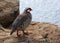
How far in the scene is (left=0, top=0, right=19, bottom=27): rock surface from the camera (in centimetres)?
702

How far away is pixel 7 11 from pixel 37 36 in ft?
5.56

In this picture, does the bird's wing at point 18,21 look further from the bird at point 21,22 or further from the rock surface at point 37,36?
the rock surface at point 37,36

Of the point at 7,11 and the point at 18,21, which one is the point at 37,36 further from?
the point at 7,11

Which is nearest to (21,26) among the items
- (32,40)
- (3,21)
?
(32,40)

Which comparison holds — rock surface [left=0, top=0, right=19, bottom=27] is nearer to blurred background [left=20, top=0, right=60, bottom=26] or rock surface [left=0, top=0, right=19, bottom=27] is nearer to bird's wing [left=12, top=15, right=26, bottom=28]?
blurred background [left=20, top=0, right=60, bottom=26]

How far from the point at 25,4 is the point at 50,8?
0.81 metres

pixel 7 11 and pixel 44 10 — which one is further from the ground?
pixel 7 11

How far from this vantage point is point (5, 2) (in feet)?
24.0

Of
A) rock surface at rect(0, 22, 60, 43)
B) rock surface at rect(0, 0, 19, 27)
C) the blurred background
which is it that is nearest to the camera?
rock surface at rect(0, 22, 60, 43)

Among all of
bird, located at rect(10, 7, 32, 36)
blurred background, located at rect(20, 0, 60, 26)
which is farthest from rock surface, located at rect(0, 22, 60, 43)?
blurred background, located at rect(20, 0, 60, 26)

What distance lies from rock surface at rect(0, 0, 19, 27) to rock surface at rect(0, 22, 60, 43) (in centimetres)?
98

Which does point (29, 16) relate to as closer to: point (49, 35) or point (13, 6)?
point (49, 35)

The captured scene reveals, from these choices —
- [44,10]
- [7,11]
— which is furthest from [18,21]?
[44,10]

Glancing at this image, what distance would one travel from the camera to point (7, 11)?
280 inches
